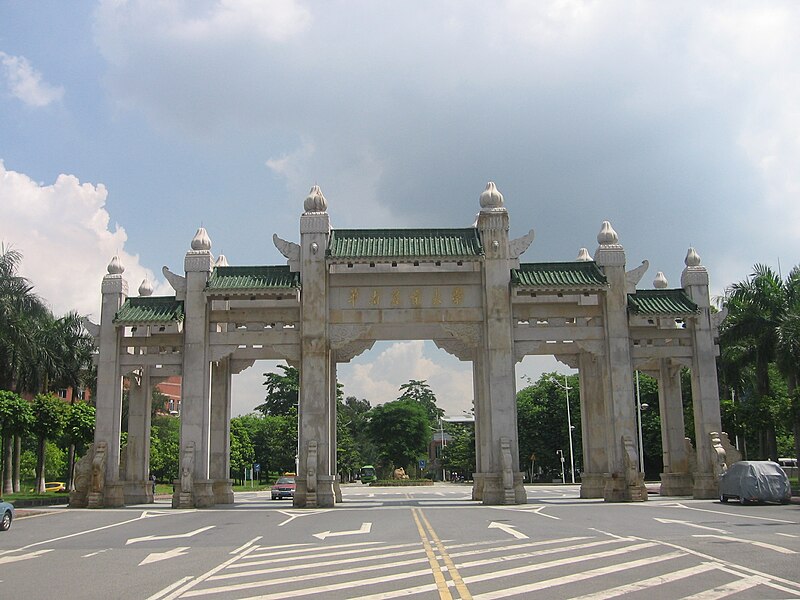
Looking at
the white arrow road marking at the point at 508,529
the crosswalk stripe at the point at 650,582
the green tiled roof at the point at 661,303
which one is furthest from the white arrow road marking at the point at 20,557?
the green tiled roof at the point at 661,303

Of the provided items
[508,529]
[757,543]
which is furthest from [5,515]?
[757,543]

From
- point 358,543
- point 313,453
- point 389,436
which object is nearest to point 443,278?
point 313,453

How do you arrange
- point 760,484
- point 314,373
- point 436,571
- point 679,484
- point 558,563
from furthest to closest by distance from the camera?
point 679,484 → point 314,373 → point 760,484 → point 558,563 → point 436,571

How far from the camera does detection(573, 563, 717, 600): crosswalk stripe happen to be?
31.0 feet

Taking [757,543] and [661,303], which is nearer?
[757,543]

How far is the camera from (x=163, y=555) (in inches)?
560

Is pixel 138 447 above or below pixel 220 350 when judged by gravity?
below

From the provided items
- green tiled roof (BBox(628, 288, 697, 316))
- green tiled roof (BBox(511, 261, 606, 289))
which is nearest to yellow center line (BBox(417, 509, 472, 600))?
green tiled roof (BBox(511, 261, 606, 289))

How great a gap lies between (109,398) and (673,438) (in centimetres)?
2380

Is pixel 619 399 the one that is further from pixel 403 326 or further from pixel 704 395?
pixel 403 326

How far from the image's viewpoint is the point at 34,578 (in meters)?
11.7

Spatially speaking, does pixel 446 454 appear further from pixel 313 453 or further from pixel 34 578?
pixel 34 578

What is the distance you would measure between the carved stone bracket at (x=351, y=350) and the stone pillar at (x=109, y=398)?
9017 millimetres

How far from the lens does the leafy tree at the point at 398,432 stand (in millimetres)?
87438
